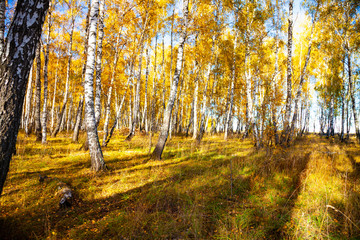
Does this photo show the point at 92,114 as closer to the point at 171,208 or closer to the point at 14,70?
the point at 14,70

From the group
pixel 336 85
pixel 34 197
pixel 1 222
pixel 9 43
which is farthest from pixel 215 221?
pixel 336 85

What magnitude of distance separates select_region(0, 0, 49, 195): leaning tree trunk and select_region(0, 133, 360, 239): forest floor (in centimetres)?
124

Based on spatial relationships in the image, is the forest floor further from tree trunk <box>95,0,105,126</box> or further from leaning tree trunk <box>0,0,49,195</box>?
tree trunk <box>95,0,105,126</box>

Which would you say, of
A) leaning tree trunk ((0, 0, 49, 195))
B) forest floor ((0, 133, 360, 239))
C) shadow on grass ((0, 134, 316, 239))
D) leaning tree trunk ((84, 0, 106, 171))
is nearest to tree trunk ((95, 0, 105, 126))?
leaning tree trunk ((84, 0, 106, 171))

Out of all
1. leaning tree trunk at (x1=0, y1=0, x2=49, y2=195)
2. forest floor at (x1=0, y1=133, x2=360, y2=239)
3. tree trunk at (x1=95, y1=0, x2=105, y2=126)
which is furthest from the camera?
tree trunk at (x1=95, y1=0, x2=105, y2=126)

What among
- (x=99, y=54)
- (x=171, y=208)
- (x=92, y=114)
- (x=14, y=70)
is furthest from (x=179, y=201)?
(x=99, y=54)

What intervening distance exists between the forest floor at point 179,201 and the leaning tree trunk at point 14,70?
1.24m

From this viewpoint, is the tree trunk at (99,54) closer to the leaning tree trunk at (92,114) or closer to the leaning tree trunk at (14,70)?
the leaning tree trunk at (92,114)

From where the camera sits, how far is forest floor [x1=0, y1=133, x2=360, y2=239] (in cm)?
270

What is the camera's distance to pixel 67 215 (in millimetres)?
3242

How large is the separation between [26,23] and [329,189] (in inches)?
260

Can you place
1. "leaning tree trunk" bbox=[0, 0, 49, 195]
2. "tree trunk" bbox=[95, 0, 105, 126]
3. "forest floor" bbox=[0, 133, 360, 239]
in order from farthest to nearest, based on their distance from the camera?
"tree trunk" bbox=[95, 0, 105, 126]
"forest floor" bbox=[0, 133, 360, 239]
"leaning tree trunk" bbox=[0, 0, 49, 195]

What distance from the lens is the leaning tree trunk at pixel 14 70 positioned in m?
2.28

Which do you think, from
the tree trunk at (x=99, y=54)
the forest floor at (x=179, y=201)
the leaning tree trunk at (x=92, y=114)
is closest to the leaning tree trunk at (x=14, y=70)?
the forest floor at (x=179, y=201)
